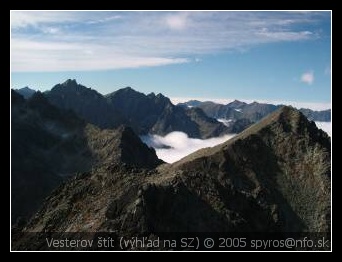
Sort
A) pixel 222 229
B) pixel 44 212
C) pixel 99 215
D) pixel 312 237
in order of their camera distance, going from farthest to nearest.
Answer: pixel 312 237, pixel 44 212, pixel 222 229, pixel 99 215

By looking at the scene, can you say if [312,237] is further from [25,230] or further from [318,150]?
[25,230]

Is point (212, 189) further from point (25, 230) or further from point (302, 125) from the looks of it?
point (302, 125)

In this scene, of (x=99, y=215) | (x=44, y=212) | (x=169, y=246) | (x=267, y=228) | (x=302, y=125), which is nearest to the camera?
(x=169, y=246)

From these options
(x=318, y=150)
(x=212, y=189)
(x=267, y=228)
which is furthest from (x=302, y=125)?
(x=212, y=189)

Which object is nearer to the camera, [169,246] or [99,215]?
[169,246]

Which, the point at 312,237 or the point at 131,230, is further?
the point at 312,237

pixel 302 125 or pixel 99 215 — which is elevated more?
pixel 302 125

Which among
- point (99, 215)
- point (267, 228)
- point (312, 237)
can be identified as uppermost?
point (99, 215)

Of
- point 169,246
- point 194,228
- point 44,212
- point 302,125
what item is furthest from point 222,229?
point 302,125
